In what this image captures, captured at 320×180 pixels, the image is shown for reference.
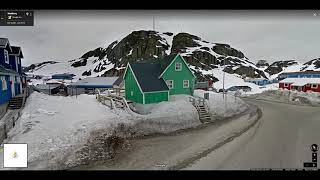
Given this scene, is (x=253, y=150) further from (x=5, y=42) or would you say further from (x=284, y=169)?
(x=5, y=42)

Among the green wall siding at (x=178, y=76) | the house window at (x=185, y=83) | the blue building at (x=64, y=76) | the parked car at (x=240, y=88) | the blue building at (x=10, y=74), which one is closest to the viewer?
the blue building at (x=10, y=74)

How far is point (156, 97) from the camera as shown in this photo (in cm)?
359

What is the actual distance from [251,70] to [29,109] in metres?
3.44

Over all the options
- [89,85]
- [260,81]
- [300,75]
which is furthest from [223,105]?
[300,75]

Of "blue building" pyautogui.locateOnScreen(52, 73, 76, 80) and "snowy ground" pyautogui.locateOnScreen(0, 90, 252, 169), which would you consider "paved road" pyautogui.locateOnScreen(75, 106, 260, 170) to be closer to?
"snowy ground" pyautogui.locateOnScreen(0, 90, 252, 169)

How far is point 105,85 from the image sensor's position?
13.1 ft

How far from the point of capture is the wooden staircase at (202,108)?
3.59 meters

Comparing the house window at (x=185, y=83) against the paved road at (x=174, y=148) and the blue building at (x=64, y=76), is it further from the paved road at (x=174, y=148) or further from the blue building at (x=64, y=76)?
the blue building at (x=64, y=76)

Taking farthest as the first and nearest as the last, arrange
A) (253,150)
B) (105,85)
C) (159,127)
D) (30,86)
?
1. (105,85)
2. (30,86)
3. (159,127)
4. (253,150)

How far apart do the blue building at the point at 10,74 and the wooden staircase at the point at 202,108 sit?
2.46 m

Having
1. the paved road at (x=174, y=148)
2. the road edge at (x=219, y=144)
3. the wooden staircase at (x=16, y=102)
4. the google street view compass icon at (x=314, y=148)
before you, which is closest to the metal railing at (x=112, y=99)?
the paved road at (x=174, y=148)
